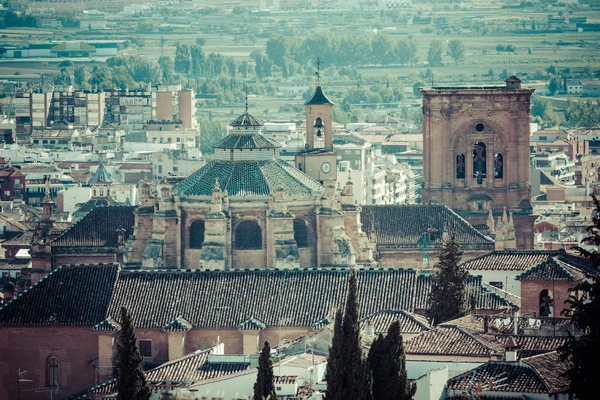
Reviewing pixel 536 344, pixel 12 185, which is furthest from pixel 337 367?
pixel 12 185

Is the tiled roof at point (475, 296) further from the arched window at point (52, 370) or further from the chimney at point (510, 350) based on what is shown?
the arched window at point (52, 370)

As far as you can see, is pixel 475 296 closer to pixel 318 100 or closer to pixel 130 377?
pixel 130 377

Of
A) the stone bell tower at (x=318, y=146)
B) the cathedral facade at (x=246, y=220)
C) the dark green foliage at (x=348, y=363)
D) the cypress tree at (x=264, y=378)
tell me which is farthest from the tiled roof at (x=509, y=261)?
the cypress tree at (x=264, y=378)

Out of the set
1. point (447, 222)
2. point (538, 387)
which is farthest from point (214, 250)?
point (538, 387)

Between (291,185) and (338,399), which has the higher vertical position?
(291,185)

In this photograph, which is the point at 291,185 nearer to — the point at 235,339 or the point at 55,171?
the point at 235,339

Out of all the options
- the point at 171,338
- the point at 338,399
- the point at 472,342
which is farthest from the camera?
the point at 171,338

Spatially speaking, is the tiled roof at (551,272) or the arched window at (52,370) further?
the tiled roof at (551,272)
